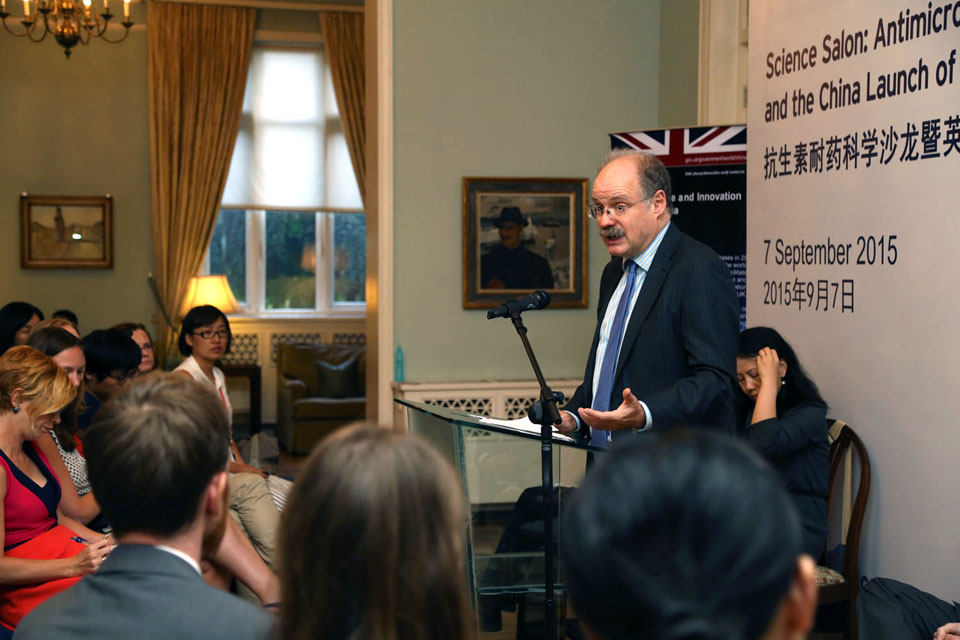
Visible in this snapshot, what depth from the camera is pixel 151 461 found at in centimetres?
130

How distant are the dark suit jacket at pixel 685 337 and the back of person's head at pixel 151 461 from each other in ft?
4.82

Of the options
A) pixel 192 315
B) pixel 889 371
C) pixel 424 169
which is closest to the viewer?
A: pixel 889 371

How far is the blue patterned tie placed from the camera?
2842 millimetres

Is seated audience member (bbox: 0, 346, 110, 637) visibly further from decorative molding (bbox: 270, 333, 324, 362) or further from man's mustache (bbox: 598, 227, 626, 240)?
decorative molding (bbox: 270, 333, 324, 362)

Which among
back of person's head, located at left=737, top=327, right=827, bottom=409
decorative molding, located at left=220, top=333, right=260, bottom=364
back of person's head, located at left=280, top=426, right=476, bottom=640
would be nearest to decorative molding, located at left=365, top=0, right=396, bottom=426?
back of person's head, located at left=737, top=327, right=827, bottom=409

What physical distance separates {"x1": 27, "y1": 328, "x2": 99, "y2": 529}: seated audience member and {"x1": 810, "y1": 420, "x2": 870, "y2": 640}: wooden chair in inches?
96.3

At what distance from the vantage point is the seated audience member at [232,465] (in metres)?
3.40

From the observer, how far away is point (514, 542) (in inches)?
106

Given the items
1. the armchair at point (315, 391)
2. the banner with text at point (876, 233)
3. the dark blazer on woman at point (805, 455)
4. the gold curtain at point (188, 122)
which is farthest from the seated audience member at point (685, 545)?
the gold curtain at point (188, 122)

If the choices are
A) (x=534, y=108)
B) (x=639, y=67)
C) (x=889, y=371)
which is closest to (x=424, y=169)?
(x=534, y=108)

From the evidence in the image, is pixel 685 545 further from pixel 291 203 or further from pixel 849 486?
pixel 291 203

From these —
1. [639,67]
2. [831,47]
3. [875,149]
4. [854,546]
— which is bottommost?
[854,546]

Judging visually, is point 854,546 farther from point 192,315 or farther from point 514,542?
point 192,315

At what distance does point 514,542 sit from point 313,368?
6.71m
